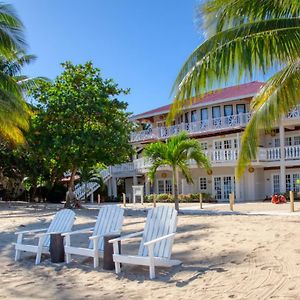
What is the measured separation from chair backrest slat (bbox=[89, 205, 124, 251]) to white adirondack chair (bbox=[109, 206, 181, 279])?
34.3 inches

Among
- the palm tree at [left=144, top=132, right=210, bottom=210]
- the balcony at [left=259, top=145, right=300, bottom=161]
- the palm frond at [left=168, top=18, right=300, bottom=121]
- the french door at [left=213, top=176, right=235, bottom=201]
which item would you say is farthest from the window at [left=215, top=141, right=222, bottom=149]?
the palm frond at [left=168, top=18, right=300, bottom=121]

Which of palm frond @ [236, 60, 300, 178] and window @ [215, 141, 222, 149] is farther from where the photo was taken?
window @ [215, 141, 222, 149]

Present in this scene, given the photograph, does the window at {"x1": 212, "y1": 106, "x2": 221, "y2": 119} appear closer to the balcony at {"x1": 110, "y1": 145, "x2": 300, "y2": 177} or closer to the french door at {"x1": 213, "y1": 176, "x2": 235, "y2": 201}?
the balcony at {"x1": 110, "y1": 145, "x2": 300, "y2": 177}

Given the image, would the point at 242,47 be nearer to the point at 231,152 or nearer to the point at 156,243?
the point at 156,243

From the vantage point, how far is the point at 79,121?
22500mm

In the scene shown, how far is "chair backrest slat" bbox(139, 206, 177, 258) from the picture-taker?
755 cm

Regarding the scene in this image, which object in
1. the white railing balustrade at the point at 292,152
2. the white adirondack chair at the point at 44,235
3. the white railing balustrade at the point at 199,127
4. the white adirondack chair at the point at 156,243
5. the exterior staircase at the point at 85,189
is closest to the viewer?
the white adirondack chair at the point at 156,243

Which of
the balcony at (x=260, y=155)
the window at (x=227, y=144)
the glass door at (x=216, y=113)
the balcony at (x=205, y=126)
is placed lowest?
the balcony at (x=260, y=155)

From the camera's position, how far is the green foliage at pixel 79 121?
71.4 ft

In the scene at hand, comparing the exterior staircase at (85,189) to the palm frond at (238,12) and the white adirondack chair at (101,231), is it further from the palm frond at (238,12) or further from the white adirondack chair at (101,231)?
the palm frond at (238,12)

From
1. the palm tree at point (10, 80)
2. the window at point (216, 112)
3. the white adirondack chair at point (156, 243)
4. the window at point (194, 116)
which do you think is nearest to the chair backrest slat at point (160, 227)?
the white adirondack chair at point (156, 243)

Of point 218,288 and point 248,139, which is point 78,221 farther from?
point 218,288

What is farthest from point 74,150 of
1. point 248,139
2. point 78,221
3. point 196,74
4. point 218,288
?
point 218,288

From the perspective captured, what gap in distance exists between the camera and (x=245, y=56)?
8.22 metres
